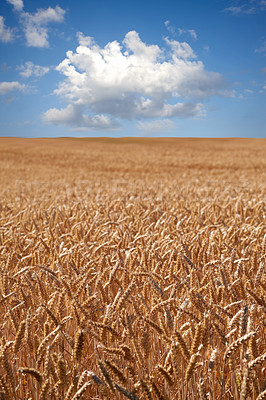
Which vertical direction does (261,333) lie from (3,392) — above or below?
below

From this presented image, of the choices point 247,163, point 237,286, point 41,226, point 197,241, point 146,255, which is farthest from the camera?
point 247,163

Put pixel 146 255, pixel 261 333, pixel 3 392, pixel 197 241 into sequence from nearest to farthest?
pixel 3 392
pixel 261 333
pixel 146 255
pixel 197 241

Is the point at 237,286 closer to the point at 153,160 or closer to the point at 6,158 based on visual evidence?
the point at 153,160

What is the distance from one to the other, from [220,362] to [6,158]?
33781 millimetres

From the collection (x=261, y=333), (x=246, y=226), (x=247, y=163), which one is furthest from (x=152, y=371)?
(x=247, y=163)

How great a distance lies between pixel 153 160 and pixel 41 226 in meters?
25.1

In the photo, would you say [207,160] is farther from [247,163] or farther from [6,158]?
[6,158]

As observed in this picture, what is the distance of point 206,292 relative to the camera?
7.65ft

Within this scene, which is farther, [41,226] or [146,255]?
[41,226]

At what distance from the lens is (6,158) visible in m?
32.5

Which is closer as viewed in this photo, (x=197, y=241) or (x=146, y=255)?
(x=146, y=255)

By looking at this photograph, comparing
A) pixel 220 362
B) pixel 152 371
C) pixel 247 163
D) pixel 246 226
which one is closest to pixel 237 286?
pixel 220 362

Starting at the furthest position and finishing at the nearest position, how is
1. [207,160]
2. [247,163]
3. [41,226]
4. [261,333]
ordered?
[207,160]
[247,163]
[41,226]
[261,333]

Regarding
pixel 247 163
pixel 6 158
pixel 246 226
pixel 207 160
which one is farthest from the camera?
pixel 6 158
